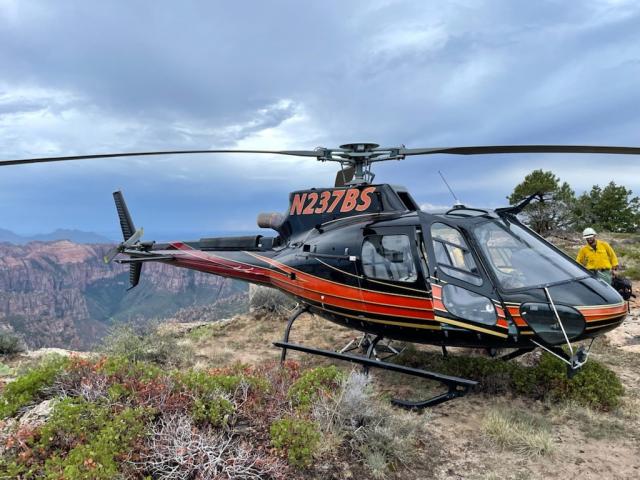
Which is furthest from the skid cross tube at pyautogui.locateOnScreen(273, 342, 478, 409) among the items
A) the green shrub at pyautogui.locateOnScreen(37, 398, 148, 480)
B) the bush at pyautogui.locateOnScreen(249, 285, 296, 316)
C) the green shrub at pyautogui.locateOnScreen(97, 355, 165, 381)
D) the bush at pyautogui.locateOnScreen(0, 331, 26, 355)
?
the bush at pyautogui.locateOnScreen(0, 331, 26, 355)

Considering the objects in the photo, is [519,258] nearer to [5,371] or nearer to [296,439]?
[296,439]

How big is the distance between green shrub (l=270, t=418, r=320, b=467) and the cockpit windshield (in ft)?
9.94

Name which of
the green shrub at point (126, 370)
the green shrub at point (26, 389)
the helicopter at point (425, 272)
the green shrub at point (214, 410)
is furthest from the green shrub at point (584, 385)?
the green shrub at point (26, 389)

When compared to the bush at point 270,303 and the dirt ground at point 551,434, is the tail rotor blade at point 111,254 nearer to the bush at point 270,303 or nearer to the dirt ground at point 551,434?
the dirt ground at point 551,434

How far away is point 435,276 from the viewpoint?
222 inches

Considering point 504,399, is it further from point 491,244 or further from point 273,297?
point 273,297

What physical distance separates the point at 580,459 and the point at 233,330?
8.64 metres

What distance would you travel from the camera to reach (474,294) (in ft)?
17.8

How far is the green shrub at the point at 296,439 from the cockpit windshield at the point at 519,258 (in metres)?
3.03

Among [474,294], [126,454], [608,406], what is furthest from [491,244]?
[126,454]

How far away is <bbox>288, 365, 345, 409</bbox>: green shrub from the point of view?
4774 millimetres

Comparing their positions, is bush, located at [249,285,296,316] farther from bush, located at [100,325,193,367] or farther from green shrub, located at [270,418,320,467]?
green shrub, located at [270,418,320,467]

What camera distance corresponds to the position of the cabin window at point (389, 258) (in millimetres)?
5973

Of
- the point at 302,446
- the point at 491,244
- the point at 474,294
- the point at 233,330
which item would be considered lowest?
the point at 233,330
